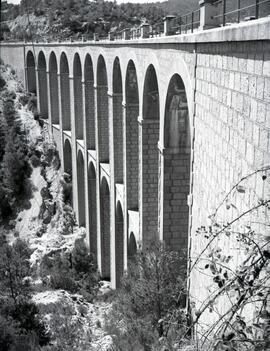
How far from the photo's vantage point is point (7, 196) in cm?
3222

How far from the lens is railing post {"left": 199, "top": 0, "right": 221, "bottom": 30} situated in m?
7.89

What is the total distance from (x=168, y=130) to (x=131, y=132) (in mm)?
4645

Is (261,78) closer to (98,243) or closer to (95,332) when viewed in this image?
(95,332)

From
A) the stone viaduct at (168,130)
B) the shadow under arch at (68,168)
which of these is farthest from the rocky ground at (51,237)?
the stone viaduct at (168,130)

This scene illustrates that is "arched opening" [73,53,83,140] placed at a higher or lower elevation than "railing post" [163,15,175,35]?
lower

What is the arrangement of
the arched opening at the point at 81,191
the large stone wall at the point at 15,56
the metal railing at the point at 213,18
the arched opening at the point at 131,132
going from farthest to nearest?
the large stone wall at the point at 15,56 → the arched opening at the point at 81,191 → the arched opening at the point at 131,132 → the metal railing at the point at 213,18

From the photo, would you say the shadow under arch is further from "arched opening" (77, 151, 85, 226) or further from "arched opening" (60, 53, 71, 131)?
"arched opening" (77, 151, 85, 226)

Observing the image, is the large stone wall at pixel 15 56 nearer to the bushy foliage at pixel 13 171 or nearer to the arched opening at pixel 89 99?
the bushy foliage at pixel 13 171

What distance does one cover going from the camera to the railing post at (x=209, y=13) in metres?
7.89

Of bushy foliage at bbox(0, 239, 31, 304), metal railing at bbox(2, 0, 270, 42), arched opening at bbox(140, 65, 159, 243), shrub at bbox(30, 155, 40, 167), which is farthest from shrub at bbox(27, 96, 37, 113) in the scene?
arched opening at bbox(140, 65, 159, 243)

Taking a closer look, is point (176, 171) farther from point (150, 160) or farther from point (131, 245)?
point (131, 245)

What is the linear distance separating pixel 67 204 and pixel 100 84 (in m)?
10.8

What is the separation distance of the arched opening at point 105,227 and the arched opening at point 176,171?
9613mm

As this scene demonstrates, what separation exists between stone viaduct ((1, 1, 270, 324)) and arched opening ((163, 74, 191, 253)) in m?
0.03
